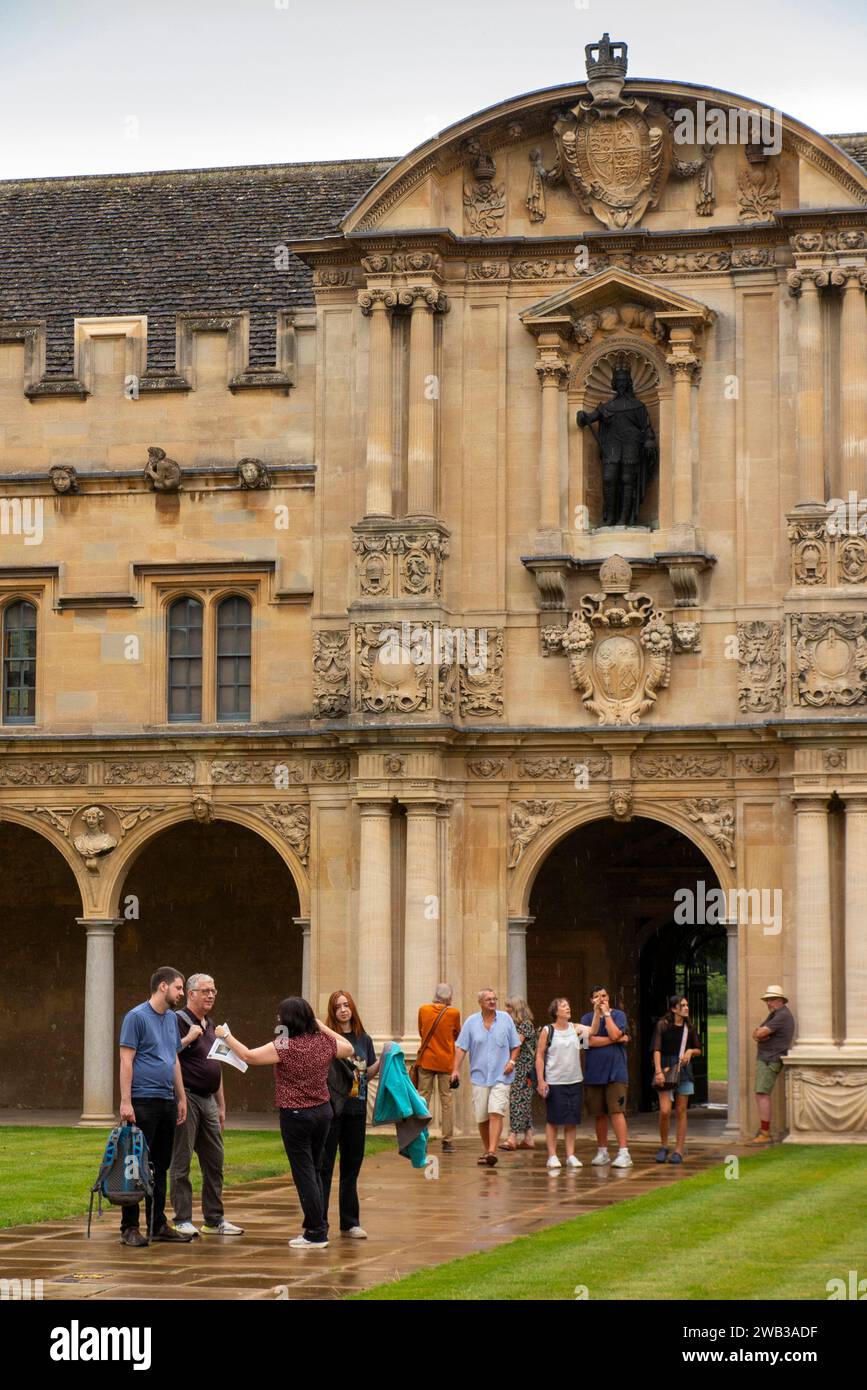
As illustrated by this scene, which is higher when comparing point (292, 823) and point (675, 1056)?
point (292, 823)

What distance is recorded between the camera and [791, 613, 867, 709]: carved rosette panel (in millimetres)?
25859

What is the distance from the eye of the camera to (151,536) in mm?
28859

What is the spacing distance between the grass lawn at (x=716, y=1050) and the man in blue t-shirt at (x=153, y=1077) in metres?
27.3

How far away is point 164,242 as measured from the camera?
32.6 m

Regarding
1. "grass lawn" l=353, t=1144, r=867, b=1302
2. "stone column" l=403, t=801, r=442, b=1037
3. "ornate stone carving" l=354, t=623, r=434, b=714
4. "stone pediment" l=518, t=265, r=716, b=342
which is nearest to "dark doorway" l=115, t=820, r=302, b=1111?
"stone column" l=403, t=801, r=442, b=1037

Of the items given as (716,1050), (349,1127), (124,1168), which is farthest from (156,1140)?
(716,1050)

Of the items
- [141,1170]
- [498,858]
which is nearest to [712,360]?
[498,858]

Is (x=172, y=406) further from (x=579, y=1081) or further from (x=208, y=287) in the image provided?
(x=579, y=1081)

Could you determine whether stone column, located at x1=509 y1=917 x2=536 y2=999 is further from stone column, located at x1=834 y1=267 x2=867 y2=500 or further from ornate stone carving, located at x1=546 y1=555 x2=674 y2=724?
stone column, located at x1=834 y1=267 x2=867 y2=500

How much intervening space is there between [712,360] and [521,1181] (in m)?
10.9

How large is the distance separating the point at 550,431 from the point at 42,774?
7.54m

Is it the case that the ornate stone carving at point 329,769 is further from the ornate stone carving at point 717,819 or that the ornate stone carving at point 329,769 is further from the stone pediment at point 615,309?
the stone pediment at point 615,309

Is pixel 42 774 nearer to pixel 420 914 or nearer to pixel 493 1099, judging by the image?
pixel 420 914

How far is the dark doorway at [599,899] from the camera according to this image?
31406 millimetres
